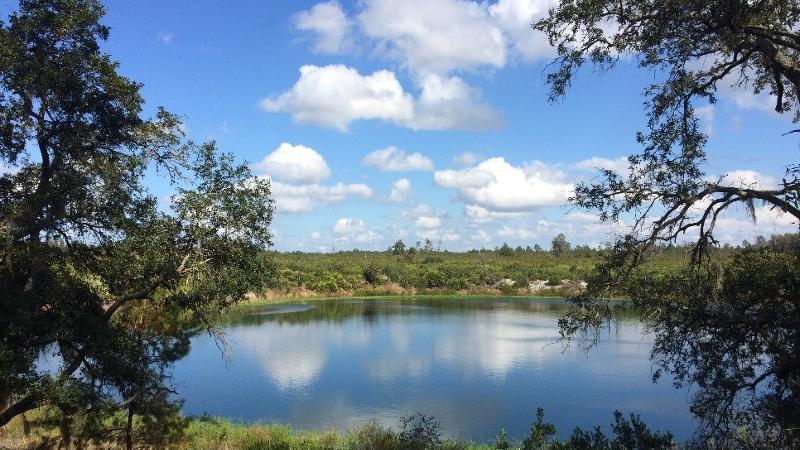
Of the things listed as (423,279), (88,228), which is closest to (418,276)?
(423,279)

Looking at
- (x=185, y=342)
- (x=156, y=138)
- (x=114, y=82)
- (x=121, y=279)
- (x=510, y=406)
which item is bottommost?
(x=510, y=406)

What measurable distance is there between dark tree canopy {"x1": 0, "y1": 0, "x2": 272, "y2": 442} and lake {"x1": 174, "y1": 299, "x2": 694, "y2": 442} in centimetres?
182

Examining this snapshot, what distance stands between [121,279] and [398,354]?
21.0m

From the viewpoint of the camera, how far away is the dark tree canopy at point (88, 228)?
26.0 feet

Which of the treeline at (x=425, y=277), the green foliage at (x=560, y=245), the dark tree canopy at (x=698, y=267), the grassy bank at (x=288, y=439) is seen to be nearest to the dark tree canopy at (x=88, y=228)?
the grassy bank at (x=288, y=439)

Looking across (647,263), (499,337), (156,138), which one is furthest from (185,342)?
(499,337)

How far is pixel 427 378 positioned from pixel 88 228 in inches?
677

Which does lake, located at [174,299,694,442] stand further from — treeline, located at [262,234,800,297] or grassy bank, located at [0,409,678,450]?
treeline, located at [262,234,800,297]

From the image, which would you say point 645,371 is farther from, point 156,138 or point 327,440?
point 156,138

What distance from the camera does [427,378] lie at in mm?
23891

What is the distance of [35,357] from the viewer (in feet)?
27.3

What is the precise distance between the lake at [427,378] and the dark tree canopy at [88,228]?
182 cm

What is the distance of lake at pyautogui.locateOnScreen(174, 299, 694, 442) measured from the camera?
60.2 feet

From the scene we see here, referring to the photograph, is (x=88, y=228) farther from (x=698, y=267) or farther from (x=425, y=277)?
(x=425, y=277)
